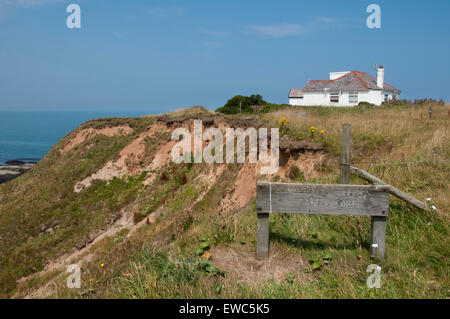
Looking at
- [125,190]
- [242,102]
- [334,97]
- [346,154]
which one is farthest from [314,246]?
[334,97]

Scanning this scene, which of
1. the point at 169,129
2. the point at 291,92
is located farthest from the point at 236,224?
the point at 291,92

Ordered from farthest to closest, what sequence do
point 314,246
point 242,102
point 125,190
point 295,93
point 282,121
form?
point 295,93
point 242,102
point 125,190
point 282,121
point 314,246

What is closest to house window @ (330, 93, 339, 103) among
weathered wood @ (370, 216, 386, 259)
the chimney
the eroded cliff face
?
the chimney

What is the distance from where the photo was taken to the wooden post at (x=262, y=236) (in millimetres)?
4887

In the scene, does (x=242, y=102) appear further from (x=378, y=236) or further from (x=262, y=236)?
Result: (x=378, y=236)

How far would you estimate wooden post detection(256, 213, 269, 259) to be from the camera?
4.89 m

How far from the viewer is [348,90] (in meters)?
39.6

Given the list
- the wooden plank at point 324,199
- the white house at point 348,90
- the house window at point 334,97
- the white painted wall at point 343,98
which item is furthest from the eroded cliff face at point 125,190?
the house window at point 334,97

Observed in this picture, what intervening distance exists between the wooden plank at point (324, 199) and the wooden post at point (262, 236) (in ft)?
0.42

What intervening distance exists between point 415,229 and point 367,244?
813 mm

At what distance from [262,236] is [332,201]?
3.64ft

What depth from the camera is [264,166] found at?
11.4 meters

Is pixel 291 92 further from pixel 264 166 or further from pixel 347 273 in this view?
pixel 347 273

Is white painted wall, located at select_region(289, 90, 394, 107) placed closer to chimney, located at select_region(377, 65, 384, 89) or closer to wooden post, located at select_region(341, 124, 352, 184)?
chimney, located at select_region(377, 65, 384, 89)
